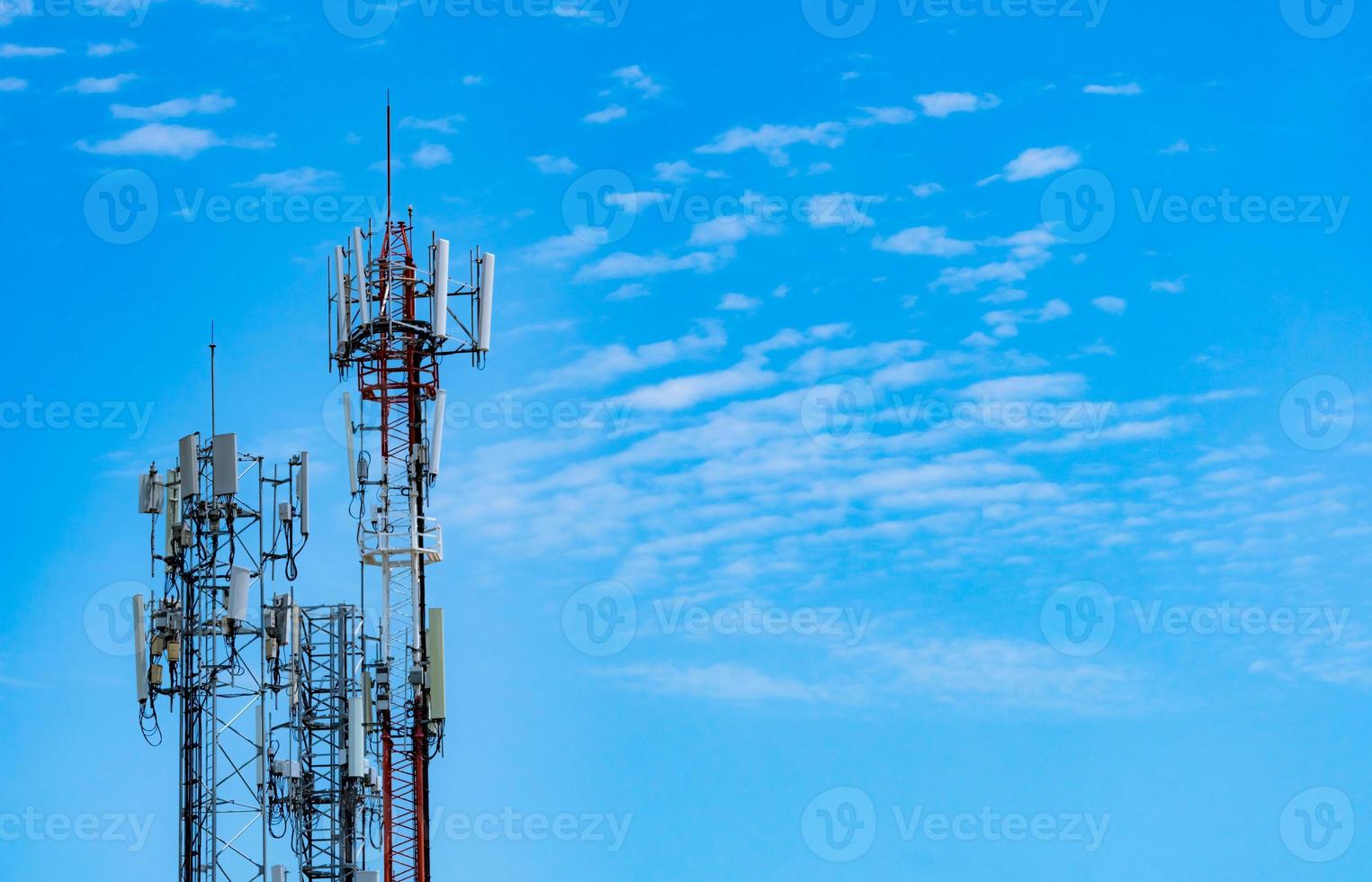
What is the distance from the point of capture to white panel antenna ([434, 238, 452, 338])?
222 ft

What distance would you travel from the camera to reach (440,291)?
223 feet

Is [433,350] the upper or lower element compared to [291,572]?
upper

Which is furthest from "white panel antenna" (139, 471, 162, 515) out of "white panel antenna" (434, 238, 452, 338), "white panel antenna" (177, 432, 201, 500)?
"white panel antenna" (434, 238, 452, 338)

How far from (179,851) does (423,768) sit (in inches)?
279

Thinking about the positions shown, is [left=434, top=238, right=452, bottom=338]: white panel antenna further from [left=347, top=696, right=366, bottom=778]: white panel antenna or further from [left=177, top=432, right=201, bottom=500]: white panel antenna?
[left=347, top=696, right=366, bottom=778]: white panel antenna

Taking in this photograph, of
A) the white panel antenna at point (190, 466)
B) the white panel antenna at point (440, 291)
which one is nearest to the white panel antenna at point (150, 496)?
the white panel antenna at point (190, 466)

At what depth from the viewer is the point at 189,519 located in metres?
66.6

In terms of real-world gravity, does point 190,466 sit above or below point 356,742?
above

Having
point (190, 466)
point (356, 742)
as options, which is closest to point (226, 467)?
point (190, 466)

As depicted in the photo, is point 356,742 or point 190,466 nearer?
point 190,466

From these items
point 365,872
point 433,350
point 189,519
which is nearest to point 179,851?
point 365,872

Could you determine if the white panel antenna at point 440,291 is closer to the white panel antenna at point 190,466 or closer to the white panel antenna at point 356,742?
the white panel antenna at point 190,466

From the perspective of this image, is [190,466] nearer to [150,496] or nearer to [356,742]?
[150,496]

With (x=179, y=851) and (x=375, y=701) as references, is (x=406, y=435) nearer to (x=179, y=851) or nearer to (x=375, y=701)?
(x=375, y=701)
